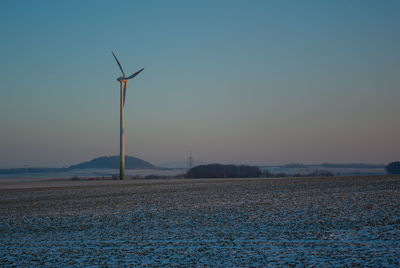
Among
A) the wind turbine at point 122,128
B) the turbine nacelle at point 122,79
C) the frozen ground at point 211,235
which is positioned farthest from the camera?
the turbine nacelle at point 122,79

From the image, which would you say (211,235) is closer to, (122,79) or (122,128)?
(122,128)

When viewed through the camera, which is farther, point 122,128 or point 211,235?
point 122,128

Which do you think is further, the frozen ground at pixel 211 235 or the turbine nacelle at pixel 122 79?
the turbine nacelle at pixel 122 79

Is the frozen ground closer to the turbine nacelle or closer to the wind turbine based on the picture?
the wind turbine

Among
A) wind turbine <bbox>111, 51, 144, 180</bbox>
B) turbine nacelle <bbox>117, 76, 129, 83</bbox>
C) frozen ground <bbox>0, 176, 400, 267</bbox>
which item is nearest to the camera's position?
frozen ground <bbox>0, 176, 400, 267</bbox>

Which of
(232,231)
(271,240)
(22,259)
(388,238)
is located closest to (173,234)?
(232,231)

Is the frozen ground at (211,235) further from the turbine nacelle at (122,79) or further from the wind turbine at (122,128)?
the turbine nacelle at (122,79)

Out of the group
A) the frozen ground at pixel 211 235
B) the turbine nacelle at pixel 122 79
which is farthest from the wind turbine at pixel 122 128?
the frozen ground at pixel 211 235

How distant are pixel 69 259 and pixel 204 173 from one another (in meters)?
59.7

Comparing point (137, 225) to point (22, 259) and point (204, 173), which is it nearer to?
point (22, 259)

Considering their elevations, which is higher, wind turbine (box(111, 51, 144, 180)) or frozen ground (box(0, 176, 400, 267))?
wind turbine (box(111, 51, 144, 180))

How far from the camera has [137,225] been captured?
1146cm

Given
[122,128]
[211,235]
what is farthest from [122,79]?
[211,235]

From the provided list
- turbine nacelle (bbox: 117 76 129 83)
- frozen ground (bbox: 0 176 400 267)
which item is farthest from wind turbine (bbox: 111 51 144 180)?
frozen ground (bbox: 0 176 400 267)
